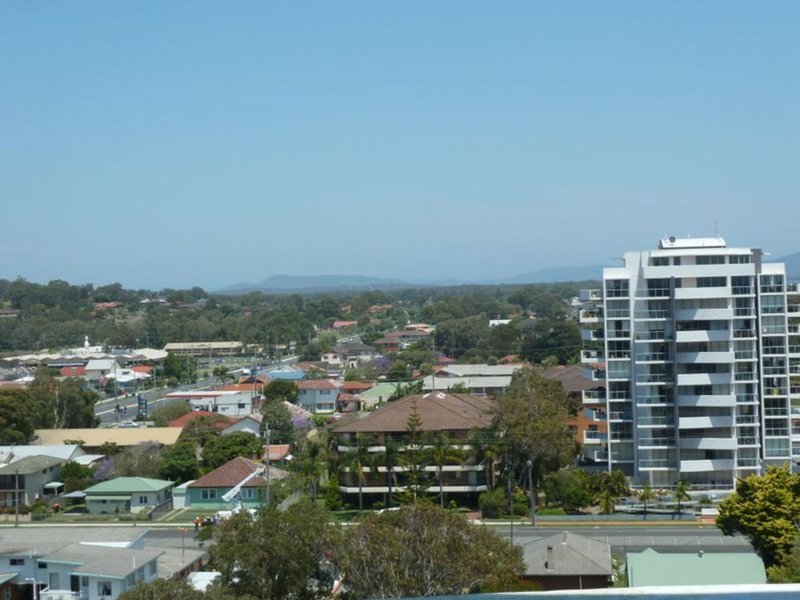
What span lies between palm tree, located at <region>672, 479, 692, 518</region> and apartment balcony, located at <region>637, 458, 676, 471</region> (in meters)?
0.94

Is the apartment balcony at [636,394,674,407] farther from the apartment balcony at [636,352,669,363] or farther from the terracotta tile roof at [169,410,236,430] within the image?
the terracotta tile roof at [169,410,236,430]

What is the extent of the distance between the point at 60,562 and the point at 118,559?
105 centimetres

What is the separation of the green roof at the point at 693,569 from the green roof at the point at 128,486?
1740cm

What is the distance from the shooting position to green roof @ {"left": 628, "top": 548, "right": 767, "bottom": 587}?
55.4 feet

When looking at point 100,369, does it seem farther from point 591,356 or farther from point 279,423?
point 591,356

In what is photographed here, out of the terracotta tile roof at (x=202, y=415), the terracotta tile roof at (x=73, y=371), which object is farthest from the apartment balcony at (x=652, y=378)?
the terracotta tile roof at (x=73, y=371)

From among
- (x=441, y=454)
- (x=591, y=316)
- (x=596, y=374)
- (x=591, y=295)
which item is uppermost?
(x=591, y=295)

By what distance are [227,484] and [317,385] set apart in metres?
23.7

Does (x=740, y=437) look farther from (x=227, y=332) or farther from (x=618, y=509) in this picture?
(x=227, y=332)

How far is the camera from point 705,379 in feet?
96.4

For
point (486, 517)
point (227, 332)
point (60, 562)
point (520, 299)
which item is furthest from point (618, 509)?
point (520, 299)

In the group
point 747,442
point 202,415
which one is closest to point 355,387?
point 202,415

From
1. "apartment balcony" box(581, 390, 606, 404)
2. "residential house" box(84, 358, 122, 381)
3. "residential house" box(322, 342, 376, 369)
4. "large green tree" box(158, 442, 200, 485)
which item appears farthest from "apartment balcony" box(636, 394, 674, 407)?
"residential house" box(322, 342, 376, 369)

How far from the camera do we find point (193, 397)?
54031mm
